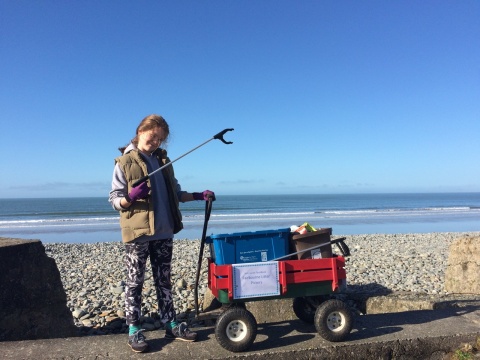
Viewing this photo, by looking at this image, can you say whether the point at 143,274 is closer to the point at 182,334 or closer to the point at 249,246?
the point at 182,334

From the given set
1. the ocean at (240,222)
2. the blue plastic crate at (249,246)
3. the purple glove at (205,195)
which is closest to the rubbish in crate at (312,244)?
the blue plastic crate at (249,246)

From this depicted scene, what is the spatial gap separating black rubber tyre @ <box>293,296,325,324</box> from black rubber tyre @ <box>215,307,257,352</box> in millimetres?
957

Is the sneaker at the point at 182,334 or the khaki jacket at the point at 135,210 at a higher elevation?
the khaki jacket at the point at 135,210

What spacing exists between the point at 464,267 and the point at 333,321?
4.09 meters

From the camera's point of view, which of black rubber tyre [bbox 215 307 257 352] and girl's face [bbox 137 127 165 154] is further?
girl's face [bbox 137 127 165 154]

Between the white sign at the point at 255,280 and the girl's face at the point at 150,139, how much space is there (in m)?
1.29

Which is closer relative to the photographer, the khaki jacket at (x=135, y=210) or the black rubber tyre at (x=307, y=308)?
the khaki jacket at (x=135, y=210)

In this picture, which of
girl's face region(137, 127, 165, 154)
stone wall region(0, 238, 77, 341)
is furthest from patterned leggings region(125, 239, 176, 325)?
stone wall region(0, 238, 77, 341)

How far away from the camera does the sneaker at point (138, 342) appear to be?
328 centimetres

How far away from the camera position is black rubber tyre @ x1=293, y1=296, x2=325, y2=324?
161 inches

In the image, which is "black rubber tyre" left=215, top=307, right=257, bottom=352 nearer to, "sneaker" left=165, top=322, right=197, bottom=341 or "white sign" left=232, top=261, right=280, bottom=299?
"white sign" left=232, top=261, right=280, bottom=299

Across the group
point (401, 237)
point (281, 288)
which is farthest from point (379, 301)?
point (401, 237)

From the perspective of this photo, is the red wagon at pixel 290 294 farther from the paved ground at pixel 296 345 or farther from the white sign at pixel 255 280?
the paved ground at pixel 296 345

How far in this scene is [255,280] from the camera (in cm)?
343
